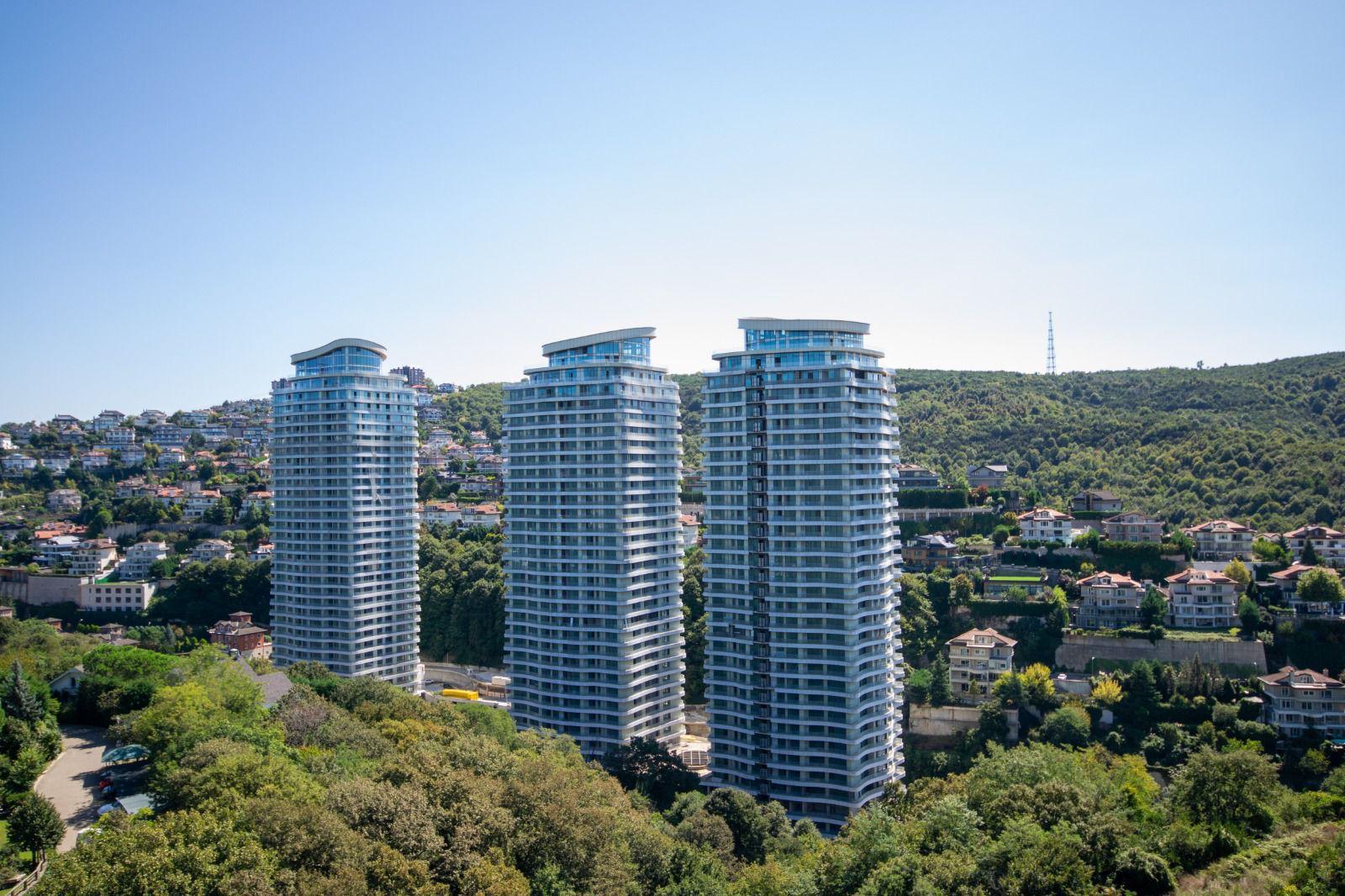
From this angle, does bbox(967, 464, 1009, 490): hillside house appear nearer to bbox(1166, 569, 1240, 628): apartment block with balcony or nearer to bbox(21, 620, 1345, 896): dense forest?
bbox(1166, 569, 1240, 628): apartment block with balcony

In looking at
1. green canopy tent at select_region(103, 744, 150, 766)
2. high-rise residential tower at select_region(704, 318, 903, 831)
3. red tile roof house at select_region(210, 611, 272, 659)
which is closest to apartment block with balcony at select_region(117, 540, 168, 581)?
red tile roof house at select_region(210, 611, 272, 659)

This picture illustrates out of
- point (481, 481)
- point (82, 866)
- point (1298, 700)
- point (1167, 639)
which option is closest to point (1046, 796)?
point (82, 866)

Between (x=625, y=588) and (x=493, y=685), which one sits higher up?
(x=625, y=588)

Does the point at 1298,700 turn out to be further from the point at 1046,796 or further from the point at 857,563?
the point at 1046,796

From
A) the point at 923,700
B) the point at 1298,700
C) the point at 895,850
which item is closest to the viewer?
the point at 895,850

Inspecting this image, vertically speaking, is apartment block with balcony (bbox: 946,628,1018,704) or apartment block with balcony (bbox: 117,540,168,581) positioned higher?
apartment block with balcony (bbox: 117,540,168,581)

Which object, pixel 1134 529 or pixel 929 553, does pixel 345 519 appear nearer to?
pixel 929 553
